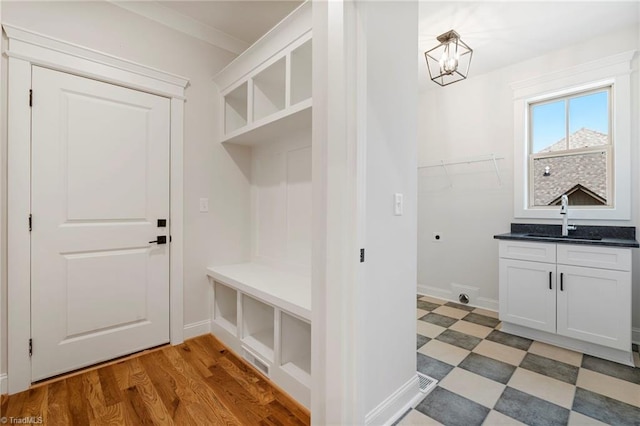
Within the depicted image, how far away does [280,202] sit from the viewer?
8.38ft

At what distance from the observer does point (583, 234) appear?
2.55 m

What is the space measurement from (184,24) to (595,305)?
13.2 feet

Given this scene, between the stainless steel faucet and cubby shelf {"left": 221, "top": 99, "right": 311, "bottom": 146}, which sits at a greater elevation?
cubby shelf {"left": 221, "top": 99, "right": 311, "bottom": 146}

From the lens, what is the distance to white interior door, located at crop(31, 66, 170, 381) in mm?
1869

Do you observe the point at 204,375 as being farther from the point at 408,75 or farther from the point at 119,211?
the point at 408,75

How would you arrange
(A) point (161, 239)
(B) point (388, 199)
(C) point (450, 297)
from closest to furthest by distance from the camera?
(B) point (388, 199) → (A) point (161, 239) → (C) point (450, 297)

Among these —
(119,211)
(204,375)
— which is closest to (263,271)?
(204,375)

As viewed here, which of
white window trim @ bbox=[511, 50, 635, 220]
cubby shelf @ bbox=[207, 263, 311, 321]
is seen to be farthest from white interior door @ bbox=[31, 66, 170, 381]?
white window trim @ bbox=[511, 50, 635, 220]

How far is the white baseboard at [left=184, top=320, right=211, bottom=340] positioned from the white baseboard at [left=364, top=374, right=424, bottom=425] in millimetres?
1757

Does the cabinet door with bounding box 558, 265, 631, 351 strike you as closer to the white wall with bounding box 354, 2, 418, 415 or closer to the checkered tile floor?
the checkered tile floor

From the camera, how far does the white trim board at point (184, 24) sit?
2.20 meters

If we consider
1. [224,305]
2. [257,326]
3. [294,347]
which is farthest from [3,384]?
[294,347]

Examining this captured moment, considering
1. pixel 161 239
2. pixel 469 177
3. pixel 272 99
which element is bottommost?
pixel 161 239

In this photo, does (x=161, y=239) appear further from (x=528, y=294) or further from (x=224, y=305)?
(x=528, y=294)
